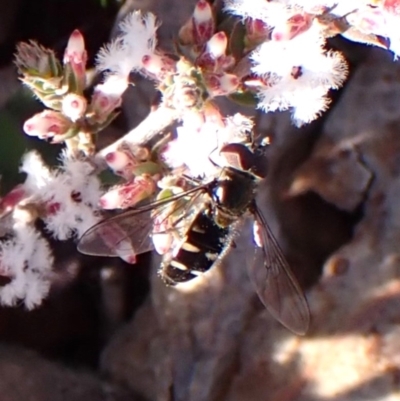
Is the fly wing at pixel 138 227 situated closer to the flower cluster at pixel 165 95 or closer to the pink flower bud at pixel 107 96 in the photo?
the flower cluster at pixel 165 95

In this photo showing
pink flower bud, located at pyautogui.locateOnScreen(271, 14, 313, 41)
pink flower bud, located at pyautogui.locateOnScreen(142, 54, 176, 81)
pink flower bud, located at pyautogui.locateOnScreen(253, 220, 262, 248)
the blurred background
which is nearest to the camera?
pink flower bud, located at pyautogui.locateOnScreen(271, 14, 313, 41)

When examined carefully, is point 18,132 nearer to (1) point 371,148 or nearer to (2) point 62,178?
(2) point 62,178

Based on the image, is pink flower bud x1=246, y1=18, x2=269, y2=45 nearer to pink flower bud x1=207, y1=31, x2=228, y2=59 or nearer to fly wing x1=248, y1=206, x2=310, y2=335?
pink flower bud x1=207, y1=31, x2=228, y2=59

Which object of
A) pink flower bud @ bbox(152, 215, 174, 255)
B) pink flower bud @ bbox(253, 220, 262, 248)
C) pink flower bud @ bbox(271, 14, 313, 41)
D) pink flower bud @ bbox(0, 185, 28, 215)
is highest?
pink flower bud @ bbox(271, 14, 313, 41)

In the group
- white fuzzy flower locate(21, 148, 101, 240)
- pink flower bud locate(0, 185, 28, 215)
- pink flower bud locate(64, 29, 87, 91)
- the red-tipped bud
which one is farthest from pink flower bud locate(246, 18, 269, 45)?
pink flower bud locate(0, 185, 28, 215)

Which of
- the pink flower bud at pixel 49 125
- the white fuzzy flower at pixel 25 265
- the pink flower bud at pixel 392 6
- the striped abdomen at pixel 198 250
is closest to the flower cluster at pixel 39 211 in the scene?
the white fuzzy flower at pixel 25 265

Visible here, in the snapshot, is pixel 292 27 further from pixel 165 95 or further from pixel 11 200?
pixel 11 200

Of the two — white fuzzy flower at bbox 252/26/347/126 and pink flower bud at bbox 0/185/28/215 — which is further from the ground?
white fuzzy flower at bbox 252/26/347/126

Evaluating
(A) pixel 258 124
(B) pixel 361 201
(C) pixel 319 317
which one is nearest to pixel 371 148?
(B) pixel 361 201
